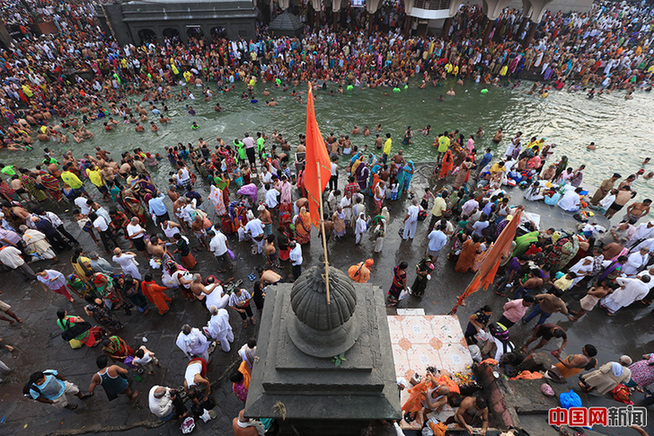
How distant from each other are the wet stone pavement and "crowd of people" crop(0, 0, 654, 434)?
259mm

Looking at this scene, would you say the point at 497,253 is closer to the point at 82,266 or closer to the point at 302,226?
the point at 302,226

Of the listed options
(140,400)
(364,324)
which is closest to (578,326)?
(364,324)

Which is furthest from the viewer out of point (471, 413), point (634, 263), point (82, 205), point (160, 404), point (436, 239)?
point (82, 205)

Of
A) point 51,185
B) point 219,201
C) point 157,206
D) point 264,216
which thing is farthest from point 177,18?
point 264,216

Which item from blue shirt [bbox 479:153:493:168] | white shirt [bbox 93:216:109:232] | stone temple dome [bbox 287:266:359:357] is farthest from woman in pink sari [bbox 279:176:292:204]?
blue shirt [bbox 479:153:493:168]

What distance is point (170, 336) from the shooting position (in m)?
7.72

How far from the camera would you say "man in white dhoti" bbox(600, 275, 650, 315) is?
7215mm

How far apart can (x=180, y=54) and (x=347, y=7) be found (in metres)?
17.9

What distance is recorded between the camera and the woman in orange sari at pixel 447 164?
12.9 m

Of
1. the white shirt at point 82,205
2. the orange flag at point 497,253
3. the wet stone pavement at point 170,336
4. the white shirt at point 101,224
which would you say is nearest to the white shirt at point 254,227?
the wet stone pavement at point 170,336

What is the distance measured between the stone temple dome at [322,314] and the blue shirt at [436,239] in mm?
5441

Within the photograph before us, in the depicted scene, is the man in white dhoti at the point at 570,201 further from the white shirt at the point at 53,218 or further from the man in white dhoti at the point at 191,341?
the white shirt at the point at 53,218

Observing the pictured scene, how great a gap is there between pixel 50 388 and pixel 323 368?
5.71m

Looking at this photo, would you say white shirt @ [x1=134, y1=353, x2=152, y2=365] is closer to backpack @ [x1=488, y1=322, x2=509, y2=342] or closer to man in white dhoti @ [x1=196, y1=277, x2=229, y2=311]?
man in white dhoti @ [x1=196, y1=277, x2=229, y2=311]
